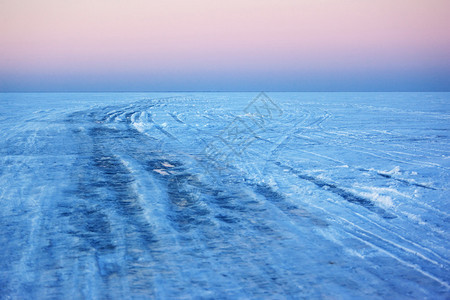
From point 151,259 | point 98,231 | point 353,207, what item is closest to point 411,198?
point 353,207

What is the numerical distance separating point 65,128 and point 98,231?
12086 millimetres

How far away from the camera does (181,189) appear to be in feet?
20.8

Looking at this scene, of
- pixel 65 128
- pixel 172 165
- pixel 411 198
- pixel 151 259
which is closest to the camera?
pixel 151 259

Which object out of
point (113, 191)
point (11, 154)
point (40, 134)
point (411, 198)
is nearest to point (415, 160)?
point (411, 198)

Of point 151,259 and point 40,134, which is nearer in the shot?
point 151,259

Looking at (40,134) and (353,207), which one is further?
(40,134)

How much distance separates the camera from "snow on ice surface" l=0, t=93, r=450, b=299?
322 centimetres

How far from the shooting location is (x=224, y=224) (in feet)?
15.4

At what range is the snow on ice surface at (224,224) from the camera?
3.22 meters

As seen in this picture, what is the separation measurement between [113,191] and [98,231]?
1.78m

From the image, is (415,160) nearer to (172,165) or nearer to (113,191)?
(172,165)

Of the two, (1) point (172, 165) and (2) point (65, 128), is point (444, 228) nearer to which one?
(1) point (172, 165)

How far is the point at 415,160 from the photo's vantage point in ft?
28.3

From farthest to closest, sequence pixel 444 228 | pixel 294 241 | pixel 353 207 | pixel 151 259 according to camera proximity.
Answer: pixel 353 207
pixel 444 228
pixel 294 241
pixel 151 259
